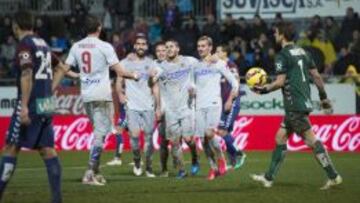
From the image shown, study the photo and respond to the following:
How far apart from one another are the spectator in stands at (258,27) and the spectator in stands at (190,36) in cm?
180

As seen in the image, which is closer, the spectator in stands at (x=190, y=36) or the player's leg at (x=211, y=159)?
the player's leg at (x=211, y=159)

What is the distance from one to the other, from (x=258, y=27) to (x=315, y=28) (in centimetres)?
186

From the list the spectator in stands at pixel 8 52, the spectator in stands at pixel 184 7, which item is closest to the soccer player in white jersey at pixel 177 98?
the spectator in stands at pixel 8 52

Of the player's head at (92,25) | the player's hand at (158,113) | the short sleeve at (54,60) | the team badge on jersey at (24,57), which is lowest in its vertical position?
the player's hand at (158,113)

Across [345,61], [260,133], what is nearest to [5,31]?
[260,133]

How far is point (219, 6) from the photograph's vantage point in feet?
103

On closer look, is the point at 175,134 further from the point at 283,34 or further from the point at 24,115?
the point at 24,115

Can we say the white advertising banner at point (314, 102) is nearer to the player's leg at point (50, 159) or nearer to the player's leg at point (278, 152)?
the player's leg at point (278, 152)

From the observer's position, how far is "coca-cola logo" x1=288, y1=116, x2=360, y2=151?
26.8m

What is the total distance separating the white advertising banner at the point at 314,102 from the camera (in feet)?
91.7

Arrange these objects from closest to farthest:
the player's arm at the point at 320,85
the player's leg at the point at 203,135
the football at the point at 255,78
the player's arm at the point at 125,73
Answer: the player's arm at the point at 125,73
the player's arm at the point at 320,85
the football at the point at 255,78
the player's leg at the point at 203,135

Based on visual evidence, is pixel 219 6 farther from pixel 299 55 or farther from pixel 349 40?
pixel 299 55

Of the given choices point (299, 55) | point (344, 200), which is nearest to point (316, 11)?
point (299, 55)

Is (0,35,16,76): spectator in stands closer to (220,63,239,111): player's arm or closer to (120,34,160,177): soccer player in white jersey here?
(120,34,160,177): soccer player in white jersey
